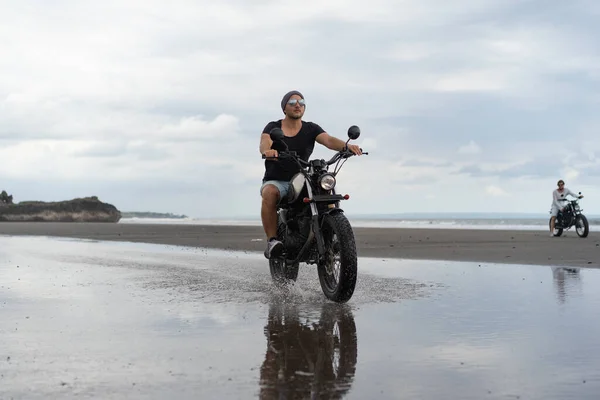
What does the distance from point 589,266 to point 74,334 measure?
326 inches

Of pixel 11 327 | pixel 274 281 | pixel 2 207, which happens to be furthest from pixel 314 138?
pixel 2 207

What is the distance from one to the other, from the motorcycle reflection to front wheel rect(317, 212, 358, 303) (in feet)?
1.33

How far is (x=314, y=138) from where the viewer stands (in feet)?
26.3

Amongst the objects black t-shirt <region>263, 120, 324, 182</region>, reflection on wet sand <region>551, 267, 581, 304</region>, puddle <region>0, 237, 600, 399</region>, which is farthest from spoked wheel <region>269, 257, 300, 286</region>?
reflection on wet sand <region>551, 267, 581, 304</region>

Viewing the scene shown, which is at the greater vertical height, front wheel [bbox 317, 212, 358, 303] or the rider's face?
the rider's face

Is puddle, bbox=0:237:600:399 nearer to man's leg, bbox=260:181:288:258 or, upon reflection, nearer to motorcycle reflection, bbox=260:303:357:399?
motorcycle reflection, bbox=260:303:357:399

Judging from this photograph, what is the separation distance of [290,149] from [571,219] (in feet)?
55.1

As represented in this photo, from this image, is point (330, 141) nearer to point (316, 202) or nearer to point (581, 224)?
point (316, 202)

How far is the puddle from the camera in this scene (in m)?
3.52

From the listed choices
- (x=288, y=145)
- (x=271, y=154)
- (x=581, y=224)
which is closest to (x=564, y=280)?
(x=288, y=145)

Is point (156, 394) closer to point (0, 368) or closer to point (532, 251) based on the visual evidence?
point (0, 368)

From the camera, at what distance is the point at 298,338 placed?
4824mm

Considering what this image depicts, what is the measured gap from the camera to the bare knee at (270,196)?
7.65m

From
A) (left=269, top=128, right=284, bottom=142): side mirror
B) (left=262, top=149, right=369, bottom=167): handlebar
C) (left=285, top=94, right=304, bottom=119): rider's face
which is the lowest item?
(left=262, top=149, right=369, bottom=167): handlebar
